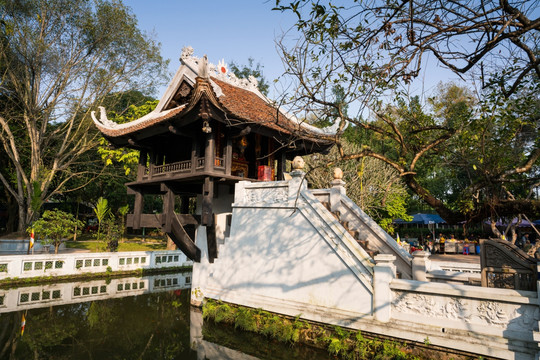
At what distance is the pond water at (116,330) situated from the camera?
6152mm

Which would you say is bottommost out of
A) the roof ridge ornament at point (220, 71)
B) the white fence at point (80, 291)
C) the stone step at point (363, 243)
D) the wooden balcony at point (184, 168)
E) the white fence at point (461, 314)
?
the white fence at point (80, 291)

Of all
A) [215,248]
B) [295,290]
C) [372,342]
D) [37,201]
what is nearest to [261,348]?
[295,290]

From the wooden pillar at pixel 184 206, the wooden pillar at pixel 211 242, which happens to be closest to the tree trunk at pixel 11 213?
the wooden pillar at pixel 184 206

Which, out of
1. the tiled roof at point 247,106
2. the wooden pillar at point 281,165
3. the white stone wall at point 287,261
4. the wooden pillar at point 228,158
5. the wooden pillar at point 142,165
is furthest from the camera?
the wooden pillar at point 281,165

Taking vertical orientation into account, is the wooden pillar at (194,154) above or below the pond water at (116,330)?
above

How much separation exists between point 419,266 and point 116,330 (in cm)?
708

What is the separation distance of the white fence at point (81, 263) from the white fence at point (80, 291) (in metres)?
0.78

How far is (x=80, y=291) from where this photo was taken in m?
11.1

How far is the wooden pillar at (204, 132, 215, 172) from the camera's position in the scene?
8.25 m

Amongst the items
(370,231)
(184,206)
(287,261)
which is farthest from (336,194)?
(184,206)

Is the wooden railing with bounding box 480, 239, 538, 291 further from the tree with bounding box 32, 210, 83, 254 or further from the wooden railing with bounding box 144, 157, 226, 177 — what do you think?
the tree with bounding box 32, 210, 83, 254

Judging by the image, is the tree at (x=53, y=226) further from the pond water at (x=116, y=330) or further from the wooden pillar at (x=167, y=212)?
the wooden pillar at (x=167, y=212)

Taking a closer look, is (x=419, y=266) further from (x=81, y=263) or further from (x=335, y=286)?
(x=81, y=263)

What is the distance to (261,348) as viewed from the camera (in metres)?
6.48
